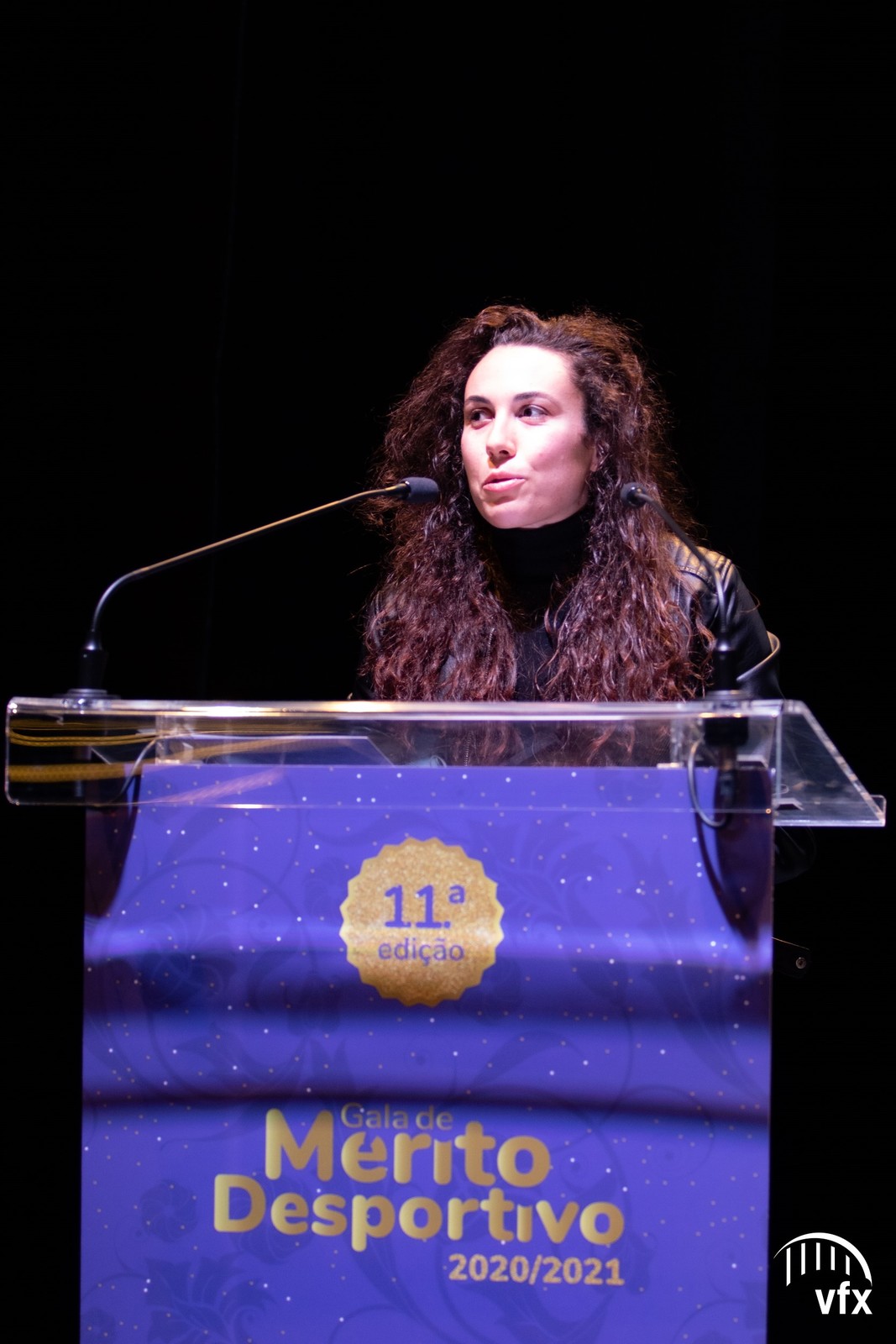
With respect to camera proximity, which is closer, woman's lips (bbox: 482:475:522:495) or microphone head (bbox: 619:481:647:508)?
microphone head (bbox: 619:481:647:508)

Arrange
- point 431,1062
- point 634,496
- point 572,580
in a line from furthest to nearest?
1. point 572,580
2. point 634,496
3. point 431,1062

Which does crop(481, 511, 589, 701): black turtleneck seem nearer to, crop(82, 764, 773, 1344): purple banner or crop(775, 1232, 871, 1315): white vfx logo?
crop(82, 764, 773, 1344): purple banner

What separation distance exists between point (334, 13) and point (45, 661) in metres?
1.25

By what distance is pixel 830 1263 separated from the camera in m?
1.95

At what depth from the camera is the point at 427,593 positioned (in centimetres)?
191

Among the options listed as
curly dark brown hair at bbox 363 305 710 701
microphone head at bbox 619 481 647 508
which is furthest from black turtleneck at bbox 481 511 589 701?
microphone head at bbox 619 481 647 508

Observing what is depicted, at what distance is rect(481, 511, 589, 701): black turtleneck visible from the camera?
1.83 m

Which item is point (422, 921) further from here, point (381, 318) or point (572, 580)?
point (381, 318)

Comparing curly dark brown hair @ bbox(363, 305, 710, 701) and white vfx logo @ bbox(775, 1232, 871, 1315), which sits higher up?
curly dark brown hair @ bbox(363, 305, 710, 701)

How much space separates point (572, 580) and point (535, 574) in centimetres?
6

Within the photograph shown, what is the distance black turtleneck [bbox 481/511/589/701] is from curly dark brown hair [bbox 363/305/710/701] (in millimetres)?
16

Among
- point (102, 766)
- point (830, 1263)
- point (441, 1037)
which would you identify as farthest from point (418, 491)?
point (830, 1263)

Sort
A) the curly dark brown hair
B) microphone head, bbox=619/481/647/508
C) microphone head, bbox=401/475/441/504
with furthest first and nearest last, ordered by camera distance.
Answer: the curly dark brown hair < microphone head, bbox=401/475/441/504 < microphone head, bbox=619/481/647/508

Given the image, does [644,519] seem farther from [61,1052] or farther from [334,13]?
[61,1052]
